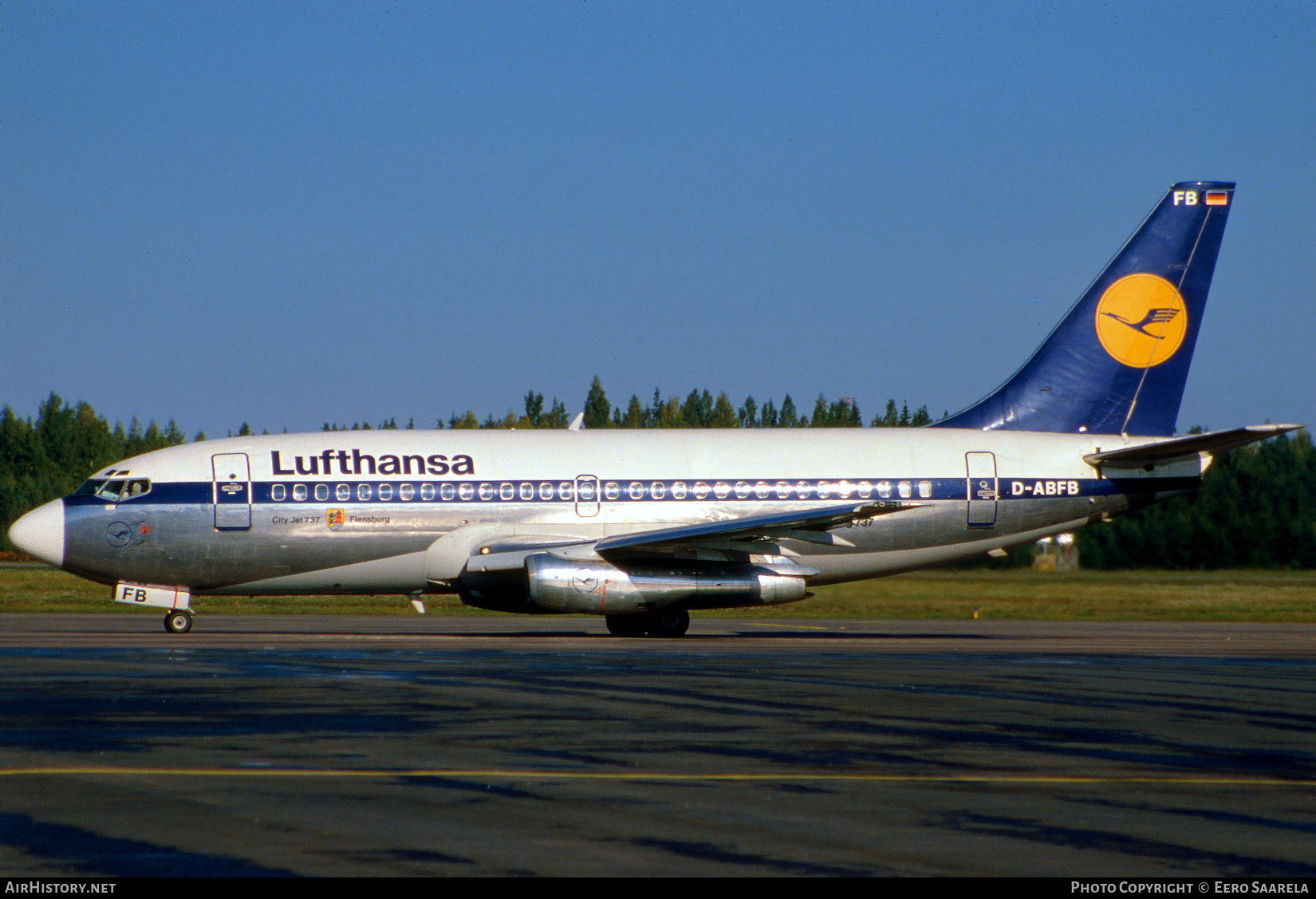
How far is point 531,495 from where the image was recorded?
26.8 metres

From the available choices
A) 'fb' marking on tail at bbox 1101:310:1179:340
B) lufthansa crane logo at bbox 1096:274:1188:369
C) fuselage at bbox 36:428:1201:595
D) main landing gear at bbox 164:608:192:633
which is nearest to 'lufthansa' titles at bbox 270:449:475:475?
fuselage at bbox 36:428:1201:595

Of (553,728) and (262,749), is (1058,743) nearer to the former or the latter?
(553,728)

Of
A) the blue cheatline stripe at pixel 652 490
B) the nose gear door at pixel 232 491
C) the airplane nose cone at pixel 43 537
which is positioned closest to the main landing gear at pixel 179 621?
the nose gear door at pixel 232 491

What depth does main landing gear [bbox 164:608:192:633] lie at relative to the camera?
84.5 feet

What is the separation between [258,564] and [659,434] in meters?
8.07

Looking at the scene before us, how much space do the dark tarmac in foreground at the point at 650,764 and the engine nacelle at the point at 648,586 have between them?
3.68 metres

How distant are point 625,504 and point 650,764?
646 inches

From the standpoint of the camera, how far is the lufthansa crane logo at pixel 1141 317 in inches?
1178

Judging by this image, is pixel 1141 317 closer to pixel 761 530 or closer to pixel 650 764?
pixel 761 530

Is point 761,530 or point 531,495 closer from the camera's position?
point 761,530

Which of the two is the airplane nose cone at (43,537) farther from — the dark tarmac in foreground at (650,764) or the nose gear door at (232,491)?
the dark tarmac in foreground at (650,764)

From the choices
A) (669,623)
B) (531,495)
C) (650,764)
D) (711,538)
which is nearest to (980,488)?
(711,538)

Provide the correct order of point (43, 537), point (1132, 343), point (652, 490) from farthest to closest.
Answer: point (1132, 343) → point (652, 490) → point (43, 537)

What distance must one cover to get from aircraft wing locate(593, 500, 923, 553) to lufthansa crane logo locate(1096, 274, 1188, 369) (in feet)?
24.3
